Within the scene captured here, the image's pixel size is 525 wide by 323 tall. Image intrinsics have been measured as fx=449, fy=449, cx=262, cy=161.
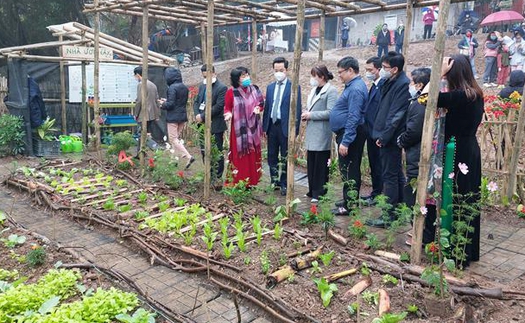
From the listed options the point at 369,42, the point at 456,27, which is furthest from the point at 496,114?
the point at 369,42

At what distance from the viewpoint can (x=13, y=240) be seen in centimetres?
484

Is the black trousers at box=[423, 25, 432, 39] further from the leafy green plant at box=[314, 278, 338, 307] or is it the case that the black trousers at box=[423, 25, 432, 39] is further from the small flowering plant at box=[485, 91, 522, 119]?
the leafy green plant at box=[314, 278, 338, 307]

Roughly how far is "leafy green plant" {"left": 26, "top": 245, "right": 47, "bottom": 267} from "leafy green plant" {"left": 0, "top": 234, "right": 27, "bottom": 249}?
0.55 meters

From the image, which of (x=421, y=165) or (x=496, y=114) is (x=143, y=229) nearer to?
(x=421, y=165)

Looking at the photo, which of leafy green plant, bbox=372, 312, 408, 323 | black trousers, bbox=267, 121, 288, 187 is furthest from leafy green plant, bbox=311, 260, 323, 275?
black trousers, bbox=267, 121, 288, 187

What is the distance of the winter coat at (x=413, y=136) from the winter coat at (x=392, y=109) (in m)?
0.28

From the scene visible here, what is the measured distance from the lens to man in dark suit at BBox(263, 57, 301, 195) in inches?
257

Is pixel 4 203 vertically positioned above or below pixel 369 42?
below

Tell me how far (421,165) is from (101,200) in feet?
14.7

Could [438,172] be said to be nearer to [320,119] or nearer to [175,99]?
[320,119]

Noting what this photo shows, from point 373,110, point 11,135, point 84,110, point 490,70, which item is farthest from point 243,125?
point 490,70

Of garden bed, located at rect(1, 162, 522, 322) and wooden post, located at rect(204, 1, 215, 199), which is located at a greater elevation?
wooden post, located at rect(204, 1, 215, 199)

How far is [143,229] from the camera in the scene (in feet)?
17.2

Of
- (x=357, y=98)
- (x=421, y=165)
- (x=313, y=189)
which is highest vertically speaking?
(x=357, y=98)
